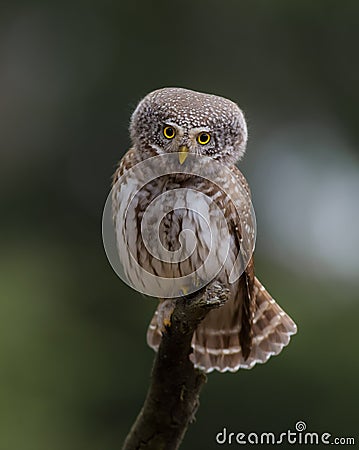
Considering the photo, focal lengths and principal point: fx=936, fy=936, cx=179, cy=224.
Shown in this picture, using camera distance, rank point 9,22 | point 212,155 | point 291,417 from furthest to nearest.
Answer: point 9,22 < point 291,417 < point 212,155

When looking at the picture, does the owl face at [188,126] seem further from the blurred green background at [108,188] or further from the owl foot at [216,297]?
the blurred green background at [108,188]

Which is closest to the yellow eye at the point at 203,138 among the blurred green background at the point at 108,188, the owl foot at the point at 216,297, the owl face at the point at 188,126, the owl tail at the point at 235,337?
the owl face at the point at 188,126

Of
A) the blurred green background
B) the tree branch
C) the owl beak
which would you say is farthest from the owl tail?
the blurred green background

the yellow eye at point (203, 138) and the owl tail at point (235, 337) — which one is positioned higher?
the yellow eye at point (203, 138)

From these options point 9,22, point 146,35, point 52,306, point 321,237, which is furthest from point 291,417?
point 9,22

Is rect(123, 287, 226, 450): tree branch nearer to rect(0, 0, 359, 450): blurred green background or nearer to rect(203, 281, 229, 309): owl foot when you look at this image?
rect(203, 281, 229, 309): owl foot

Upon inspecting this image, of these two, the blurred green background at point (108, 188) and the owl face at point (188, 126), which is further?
the blurred green background at point (108, 188)

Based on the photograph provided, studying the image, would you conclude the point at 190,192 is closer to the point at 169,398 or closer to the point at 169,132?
the point at 169,132

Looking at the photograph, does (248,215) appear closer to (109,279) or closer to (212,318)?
(212,318)
